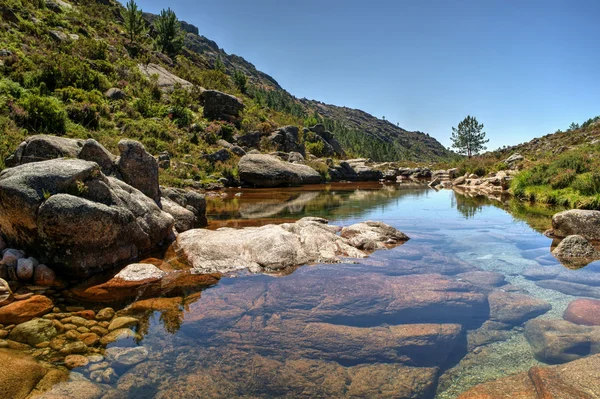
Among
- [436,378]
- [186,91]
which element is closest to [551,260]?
[436,378]

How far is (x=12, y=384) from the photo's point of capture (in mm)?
4484

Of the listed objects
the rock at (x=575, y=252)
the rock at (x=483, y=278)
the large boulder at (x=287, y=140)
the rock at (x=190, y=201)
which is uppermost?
the large boulder at (x=287, y=140)

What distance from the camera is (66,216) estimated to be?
27.2ft

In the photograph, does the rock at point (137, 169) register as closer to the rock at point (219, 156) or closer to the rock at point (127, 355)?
the rock at point (127, 355)

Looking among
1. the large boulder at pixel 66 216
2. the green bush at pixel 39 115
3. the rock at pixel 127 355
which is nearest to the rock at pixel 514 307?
the rock at pixel 127 355

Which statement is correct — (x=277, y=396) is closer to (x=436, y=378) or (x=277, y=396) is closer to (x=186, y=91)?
(x=436, y=378)

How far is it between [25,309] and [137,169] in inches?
296

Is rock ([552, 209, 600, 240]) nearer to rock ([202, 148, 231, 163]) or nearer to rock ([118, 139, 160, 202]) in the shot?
rock ([118, 139, 160, 202])

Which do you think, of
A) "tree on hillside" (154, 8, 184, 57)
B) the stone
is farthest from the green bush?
"tree on hillside" (154, 8, 184, 57)

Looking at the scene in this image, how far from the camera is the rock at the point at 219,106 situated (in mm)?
47344

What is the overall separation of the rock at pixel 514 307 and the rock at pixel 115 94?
4041cm

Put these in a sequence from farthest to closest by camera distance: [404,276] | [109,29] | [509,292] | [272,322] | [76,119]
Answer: [109,29]
[76,119]
[404,276]
[509,292]
[272,322]

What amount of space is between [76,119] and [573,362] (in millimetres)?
34832

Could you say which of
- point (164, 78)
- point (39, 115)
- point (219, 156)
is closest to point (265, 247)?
point (39, 115)
